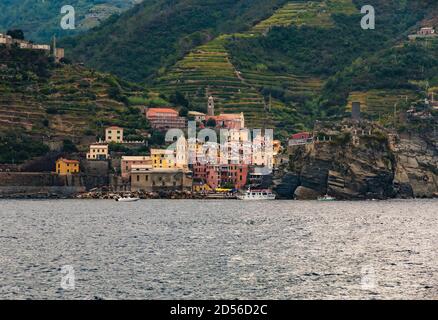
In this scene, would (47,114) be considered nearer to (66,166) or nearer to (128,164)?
(66,166)

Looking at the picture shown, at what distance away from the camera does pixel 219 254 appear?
84.2 m

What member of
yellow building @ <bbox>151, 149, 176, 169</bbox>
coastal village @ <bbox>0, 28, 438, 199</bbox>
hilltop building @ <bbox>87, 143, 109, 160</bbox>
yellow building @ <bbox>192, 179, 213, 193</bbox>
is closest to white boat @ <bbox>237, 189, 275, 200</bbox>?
coastal village @ <bbox>0, 28, 438, 199</bbox>

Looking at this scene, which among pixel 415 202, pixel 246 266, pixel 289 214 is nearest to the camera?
pixel 246 266

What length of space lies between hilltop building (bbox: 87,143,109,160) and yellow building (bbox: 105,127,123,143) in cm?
648

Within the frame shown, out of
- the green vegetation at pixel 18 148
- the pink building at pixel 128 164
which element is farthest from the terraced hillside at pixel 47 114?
the pink building at pixel 128 164

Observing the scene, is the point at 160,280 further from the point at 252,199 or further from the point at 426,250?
the point at 252,199

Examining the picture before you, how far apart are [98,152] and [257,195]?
911 inches

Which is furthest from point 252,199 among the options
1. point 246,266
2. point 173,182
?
point 246,266

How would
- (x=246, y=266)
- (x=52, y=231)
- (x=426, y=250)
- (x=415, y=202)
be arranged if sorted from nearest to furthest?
(x=246, y=266) → (x=426, y=250) → (x=52, y=231) → (x=415, y=202)

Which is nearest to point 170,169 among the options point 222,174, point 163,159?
point 163,159

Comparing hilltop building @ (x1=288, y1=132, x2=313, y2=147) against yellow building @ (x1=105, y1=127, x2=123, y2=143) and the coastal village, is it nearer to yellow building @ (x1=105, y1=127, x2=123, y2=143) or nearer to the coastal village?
the coastal village

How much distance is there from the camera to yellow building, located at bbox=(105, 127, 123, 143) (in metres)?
192
